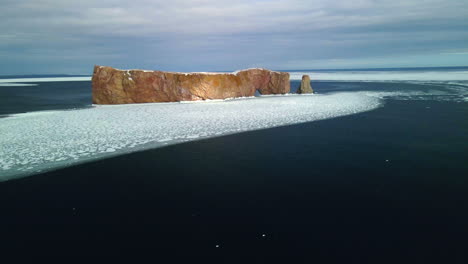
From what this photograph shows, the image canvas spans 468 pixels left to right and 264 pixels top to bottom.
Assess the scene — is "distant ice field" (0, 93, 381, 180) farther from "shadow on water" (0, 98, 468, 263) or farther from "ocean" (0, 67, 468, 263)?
"shadow on water" (0, 98, 468, 263)

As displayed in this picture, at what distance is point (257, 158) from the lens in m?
6.69

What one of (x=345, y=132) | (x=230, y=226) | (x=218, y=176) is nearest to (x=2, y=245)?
(x=230, y=226)

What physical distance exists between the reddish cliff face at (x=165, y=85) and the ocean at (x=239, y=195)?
29.7ft

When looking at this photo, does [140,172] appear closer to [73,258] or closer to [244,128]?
[73,258]

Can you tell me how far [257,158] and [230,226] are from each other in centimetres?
303

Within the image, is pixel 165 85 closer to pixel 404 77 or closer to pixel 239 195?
pixel 239 195

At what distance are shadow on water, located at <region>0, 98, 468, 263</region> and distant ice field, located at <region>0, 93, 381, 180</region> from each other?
87cm

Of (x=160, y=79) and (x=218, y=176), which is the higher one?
(x=160, y=79)

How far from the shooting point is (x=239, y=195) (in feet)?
15.3

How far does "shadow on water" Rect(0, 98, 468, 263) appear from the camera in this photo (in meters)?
3.32

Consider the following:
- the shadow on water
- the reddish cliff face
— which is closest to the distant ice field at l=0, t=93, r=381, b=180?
the shadow on water

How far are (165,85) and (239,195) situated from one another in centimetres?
1583

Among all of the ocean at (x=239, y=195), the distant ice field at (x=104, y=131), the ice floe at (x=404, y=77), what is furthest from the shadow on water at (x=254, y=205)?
the ice floe at (x=404, y=77)

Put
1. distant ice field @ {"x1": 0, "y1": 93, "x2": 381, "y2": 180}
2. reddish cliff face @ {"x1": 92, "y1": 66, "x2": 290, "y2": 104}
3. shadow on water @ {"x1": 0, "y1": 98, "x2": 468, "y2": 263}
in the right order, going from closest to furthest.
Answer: shadow on water @ {"x1": 0, "y1": 98, "x2": 468, "y2": 263} < distant ice field @ {"x1": 0, "y1": 93, "x2": 381, "y2": 180} < reddish cliff face @ {"x1": 92, "y1": 66, "x2": 290, "y2": 104}
